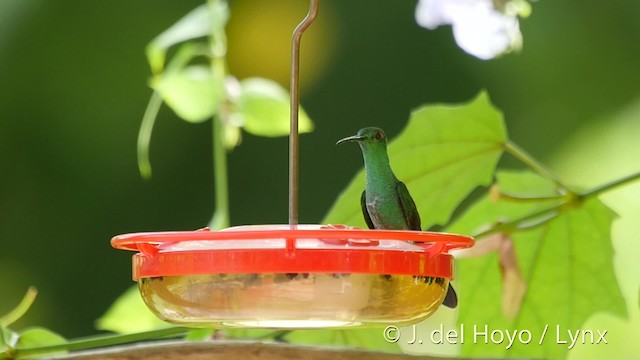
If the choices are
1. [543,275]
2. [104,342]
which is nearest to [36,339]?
[104,342]

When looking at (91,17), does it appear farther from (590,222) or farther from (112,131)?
(590,222)

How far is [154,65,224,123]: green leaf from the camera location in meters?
1.42

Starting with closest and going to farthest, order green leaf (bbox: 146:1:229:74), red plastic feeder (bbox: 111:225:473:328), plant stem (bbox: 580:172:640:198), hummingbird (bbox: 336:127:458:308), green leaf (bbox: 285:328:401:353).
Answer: red plastic feeder (bbox: 111:225:473:328) < hummingbird (bbox: 336:127:458:308) < plant stem (bbox: 580:172:640:198) < green leaf (bbox: 285:328:401:353) < green leaf (bbox: 146:1:229:74)

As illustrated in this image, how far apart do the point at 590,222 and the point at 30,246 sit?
308 centimetres

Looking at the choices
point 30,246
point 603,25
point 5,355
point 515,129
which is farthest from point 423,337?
point 30,246

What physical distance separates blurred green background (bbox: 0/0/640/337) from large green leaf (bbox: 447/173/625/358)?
222 cm

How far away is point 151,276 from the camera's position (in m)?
0.86

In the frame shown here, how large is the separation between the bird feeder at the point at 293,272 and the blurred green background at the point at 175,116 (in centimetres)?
268

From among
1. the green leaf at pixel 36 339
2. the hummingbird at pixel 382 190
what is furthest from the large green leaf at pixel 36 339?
the hummingbird at pixel 382 190

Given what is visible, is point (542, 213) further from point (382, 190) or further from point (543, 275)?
point (382, 190)

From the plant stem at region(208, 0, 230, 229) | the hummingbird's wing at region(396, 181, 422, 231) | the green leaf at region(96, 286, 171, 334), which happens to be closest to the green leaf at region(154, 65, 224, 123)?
the plant stem at region(208, 0, 230, 229)

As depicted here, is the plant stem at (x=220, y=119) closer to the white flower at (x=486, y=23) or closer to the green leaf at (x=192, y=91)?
the green leaf at (x=192, y=91)

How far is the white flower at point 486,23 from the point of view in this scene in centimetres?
140

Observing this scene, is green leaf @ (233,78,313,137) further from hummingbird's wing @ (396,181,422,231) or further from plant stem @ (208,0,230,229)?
hummingbird's wing @ (396,181,422,231)
